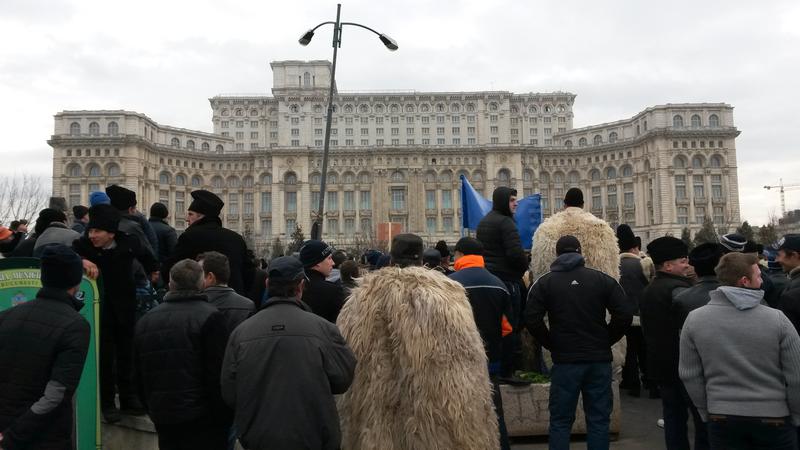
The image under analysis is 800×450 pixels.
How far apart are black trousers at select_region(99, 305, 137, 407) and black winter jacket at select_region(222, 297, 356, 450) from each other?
2911 mm

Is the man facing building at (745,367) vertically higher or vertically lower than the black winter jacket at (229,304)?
lower

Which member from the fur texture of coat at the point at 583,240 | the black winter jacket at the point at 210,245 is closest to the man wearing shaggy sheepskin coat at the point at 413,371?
the black winter jacket at the point at 210,245

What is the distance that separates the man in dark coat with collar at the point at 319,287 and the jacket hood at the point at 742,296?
127 inches

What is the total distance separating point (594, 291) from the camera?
5465 mm

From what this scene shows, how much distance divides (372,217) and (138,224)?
7501 centimetres

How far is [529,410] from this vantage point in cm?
691

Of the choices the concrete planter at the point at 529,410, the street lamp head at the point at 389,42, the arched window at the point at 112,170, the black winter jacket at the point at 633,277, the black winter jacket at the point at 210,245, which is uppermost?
the arched window at the point at 112,170

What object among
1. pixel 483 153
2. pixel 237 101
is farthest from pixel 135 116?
pixel 483 153

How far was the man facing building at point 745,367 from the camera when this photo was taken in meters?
3.93

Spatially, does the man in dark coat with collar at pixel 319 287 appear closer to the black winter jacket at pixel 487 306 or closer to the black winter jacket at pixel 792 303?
the black winter jacket at pixel 487 306

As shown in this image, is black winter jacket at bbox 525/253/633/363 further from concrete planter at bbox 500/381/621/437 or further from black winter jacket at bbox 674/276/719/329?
concrete planter at bbox 500/381/621/437

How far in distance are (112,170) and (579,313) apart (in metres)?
80.5

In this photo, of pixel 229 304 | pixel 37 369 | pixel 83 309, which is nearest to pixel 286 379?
pixel 229 304

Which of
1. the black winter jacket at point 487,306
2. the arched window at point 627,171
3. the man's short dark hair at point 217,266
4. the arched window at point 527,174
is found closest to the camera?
the man's short dark hair at point 217,266
